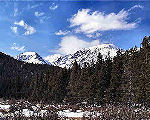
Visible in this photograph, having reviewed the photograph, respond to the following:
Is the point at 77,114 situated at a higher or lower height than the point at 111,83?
lower

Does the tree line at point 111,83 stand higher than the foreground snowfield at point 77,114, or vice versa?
the tree line at point 111,83

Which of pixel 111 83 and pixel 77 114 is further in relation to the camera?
pixel 111 83

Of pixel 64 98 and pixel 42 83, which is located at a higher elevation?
pixel 42 83

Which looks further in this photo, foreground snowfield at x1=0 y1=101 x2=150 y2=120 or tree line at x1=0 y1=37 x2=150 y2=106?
tree line at x1=0 y1=37 x2=150 y2=106

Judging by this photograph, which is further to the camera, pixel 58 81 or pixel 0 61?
pixel 0 61

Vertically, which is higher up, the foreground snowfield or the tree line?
the tree line

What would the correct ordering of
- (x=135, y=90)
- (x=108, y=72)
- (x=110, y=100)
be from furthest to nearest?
(x=108, y=72)
(x=110, y=100)
(x=135, y=90)

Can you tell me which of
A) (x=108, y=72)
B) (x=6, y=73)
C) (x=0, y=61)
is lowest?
(x=108, y=72)

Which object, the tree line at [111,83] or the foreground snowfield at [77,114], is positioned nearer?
the foreground snowfield at [77,114]

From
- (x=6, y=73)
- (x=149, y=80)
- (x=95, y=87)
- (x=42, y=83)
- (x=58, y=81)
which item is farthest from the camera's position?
(x=6, y=73)

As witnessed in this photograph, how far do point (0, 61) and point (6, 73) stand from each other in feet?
77.7

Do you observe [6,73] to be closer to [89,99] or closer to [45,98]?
[45,98]

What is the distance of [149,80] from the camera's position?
1082 inches

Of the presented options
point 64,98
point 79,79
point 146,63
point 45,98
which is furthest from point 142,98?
point 45,98
